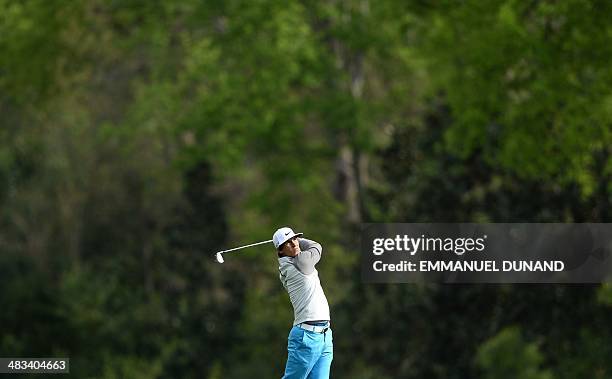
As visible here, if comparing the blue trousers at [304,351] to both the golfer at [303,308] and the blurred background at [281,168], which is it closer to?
the golfer at [303,308]

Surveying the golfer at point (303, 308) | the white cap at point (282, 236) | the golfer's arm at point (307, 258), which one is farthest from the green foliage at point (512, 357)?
the white cap at point (282, 236)

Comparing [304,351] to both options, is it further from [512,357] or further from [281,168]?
[281,168]

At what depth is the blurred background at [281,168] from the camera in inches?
1218

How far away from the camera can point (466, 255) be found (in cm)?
2595

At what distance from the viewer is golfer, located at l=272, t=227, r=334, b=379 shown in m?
15.4

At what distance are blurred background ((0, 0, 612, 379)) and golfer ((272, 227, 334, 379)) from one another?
47.1ft

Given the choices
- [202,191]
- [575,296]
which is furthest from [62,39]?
[575,296]

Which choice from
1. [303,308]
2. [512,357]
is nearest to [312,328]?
[303,308]

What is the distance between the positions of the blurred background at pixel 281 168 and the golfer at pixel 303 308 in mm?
14344

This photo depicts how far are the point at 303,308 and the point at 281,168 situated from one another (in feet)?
79.7

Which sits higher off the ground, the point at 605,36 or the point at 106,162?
the point at 106,162

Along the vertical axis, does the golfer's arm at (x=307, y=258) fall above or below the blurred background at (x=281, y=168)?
below

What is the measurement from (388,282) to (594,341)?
4.84 meters

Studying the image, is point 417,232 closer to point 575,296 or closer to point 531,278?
point 531,278
